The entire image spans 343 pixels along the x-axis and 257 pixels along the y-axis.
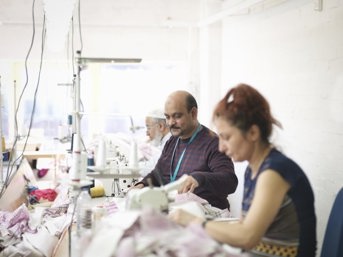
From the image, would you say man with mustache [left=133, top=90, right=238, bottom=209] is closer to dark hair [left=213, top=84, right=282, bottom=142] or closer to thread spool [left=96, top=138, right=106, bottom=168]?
thread spool [left=96, top=138, right=106, bottom=168]

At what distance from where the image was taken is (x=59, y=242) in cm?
215

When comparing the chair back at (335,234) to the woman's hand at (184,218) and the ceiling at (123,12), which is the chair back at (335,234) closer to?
the woman's hand at (184,218)

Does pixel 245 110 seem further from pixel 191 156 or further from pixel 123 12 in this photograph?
pixel 123 12

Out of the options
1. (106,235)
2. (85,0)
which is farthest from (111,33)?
(106,235)

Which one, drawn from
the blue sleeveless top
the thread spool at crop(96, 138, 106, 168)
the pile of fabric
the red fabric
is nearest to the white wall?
the blue sleeveless top

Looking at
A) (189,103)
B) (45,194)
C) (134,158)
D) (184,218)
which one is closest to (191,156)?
(189,103)

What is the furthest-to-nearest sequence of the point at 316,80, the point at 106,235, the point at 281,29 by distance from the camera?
1. the point at 281,29
2. the point at 316,80
3. the point at 106,235

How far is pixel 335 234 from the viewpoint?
5.45 feet

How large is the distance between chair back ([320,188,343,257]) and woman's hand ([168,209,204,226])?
24.0 inches

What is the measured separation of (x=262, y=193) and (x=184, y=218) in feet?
0.89

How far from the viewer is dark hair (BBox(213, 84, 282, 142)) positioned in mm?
1383

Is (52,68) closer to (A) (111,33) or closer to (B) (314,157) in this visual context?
(A) (111,33)

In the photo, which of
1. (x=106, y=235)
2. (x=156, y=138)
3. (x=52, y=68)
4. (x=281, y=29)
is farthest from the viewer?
(x=52, y=68)

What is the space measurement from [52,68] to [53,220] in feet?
12.5
